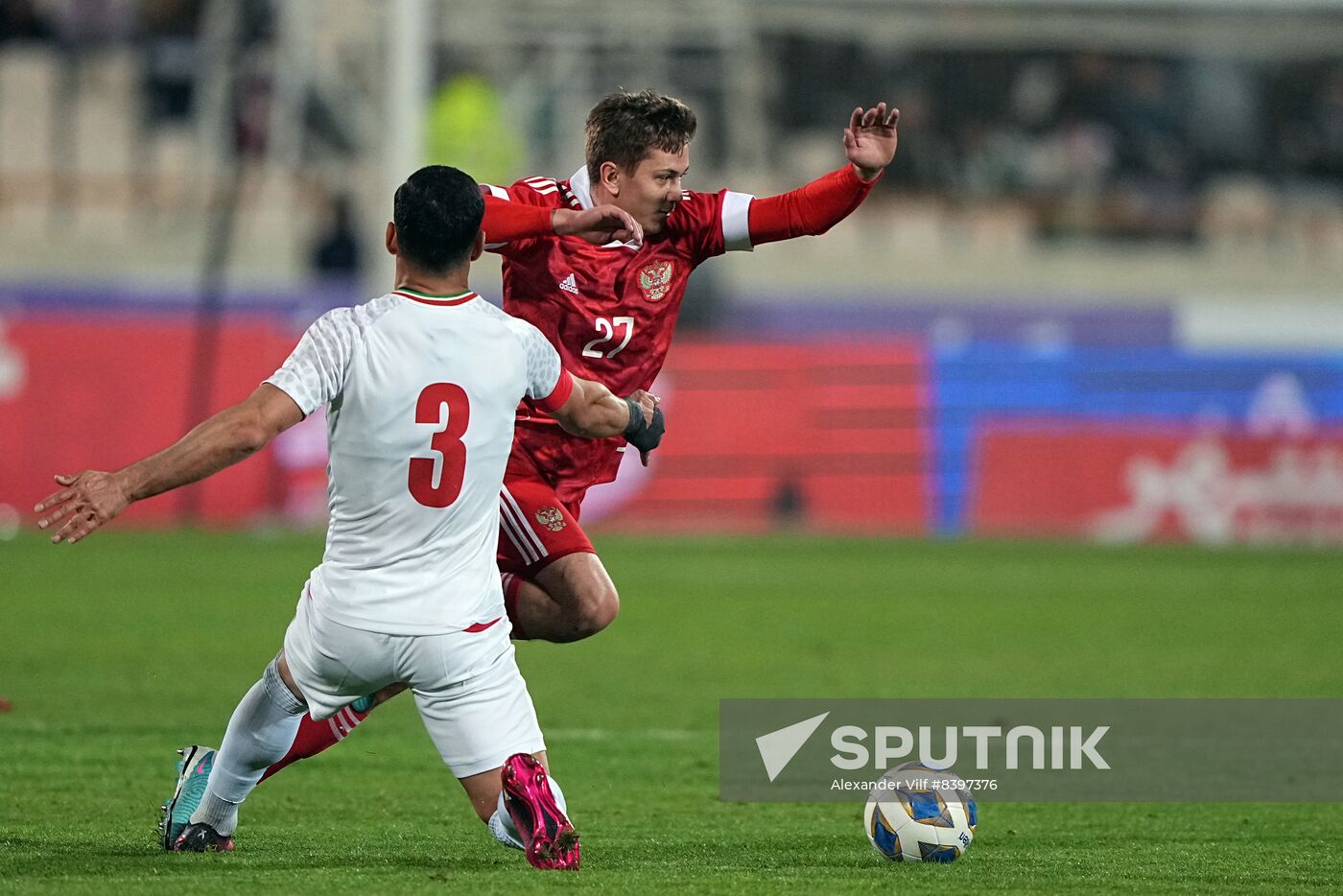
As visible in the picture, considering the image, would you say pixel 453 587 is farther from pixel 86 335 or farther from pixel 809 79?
pixel 809 79

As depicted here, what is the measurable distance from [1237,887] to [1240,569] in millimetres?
11635

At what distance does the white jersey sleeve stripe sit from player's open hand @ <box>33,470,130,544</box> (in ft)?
8.05

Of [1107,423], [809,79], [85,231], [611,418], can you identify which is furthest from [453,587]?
[809,79]

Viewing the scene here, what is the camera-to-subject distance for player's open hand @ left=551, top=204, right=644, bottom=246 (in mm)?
5461

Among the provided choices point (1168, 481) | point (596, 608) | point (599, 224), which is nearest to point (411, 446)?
point (599, 224)

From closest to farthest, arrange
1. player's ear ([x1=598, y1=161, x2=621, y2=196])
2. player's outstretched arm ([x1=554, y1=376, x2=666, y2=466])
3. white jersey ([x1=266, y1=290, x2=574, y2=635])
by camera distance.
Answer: white jersey ([x1=266, y1=290, x2=574, y2=635]), player's outstretched arm ([x1=554, y1=376, x2=666, y2=466]), player's ear ([x1=598, y1=161, x2=621, y2=196])

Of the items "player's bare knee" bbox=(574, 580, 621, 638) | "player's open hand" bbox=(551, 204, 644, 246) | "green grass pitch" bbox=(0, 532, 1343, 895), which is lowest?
"green grass pitch" bbox=(0, 532, 1343, 895)

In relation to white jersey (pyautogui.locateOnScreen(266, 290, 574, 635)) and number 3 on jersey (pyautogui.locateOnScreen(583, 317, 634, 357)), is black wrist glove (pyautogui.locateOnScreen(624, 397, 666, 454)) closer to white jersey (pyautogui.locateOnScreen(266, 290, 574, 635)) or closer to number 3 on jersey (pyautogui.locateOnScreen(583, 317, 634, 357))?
white jersey (pyautogui.locateOnScreen(266, 290, 574, 635))

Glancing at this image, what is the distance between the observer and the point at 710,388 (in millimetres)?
18344

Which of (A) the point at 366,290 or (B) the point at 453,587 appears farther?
(A) the point at 366,290

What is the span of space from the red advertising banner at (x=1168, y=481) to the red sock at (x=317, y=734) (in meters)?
13.2

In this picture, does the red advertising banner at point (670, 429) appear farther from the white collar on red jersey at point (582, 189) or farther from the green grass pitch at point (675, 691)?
the white collar on red jersey at point (582, 189)

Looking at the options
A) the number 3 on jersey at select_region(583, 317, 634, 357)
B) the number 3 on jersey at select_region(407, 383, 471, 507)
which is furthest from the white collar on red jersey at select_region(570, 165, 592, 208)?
the number 3 on jersey at select_region(407, 383, 471, 507)

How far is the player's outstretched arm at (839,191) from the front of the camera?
621 centimetres
